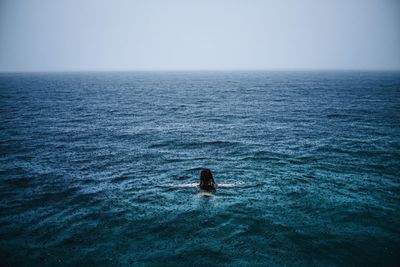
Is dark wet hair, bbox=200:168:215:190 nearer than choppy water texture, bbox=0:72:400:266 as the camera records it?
No

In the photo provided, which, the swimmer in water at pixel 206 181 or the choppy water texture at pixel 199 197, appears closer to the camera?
Result: the choppy water texture at pixel 199 197

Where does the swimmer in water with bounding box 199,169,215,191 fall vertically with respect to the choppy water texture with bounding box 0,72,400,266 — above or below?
above

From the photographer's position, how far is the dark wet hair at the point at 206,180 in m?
24.2

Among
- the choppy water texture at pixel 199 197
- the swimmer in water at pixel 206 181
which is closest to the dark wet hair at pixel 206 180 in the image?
the swimmer in water at pixel 206 181

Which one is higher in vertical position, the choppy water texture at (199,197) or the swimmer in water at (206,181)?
the swimmer in water at (206,181)

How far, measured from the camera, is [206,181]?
24531 mm

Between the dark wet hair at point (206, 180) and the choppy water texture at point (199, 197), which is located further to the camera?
the dark wet hair at point (206, 180)

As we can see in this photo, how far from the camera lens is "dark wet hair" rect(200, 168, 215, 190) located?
24.2 metres

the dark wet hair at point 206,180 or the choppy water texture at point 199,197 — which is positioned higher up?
the dark wet hair at point 206,180

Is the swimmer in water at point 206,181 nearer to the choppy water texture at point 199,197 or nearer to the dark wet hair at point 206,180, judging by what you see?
the dark wet hair at point 206,180

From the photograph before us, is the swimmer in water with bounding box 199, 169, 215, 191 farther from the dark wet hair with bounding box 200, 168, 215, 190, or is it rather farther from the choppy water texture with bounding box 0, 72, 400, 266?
the choppy water texture with bounding box 0, 72, 400, 266

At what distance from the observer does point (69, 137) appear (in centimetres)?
4412

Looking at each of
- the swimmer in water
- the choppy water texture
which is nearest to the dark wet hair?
the swimmer in water

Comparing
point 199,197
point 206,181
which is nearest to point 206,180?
point 206,181
